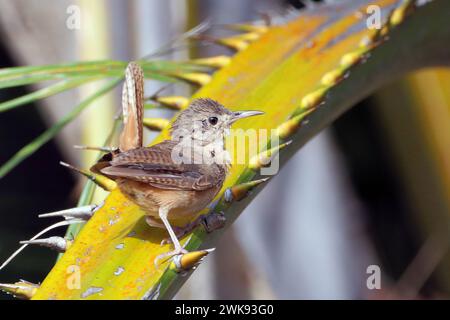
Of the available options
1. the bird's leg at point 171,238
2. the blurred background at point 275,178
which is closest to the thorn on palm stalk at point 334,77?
the bird's leg at point 171,238

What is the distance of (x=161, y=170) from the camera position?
3.76ft

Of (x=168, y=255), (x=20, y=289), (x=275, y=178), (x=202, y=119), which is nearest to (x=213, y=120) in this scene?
(x=202, y=119)

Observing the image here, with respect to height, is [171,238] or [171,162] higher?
[171,162]

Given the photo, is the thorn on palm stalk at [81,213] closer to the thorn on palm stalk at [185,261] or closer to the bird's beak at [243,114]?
the thorn on palm stalk at [185,261]

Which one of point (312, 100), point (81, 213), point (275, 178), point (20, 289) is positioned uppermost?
point (275, 178)

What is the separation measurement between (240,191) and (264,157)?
2.5 inches

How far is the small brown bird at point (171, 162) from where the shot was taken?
1.11 metres

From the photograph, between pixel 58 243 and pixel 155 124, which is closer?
pixel 58 243

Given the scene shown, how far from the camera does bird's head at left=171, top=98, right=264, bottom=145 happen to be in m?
1.26

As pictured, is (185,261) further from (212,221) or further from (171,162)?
(171,162)

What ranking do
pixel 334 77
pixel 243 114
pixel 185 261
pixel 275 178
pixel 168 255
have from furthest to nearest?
pixel 275 178 → pixel 243 114 → pixel 334 77 → pixel 168 255 → pixel 185 261

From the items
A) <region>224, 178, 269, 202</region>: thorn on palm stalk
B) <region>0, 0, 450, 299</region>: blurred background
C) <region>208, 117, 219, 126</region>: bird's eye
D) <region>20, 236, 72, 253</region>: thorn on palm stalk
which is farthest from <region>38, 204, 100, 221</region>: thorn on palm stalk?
<region>0, 0, 450, 299</region>: blurred background

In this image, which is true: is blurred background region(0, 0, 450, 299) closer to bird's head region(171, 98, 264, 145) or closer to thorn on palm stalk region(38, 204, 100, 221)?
bird's head region(171, 98, 264, 145)
